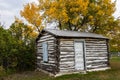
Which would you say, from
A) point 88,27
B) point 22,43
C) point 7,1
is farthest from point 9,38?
point 88,27

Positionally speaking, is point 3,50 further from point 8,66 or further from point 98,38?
point 98,38

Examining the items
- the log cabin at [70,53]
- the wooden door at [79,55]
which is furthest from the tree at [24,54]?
the wooden door at [79,55]

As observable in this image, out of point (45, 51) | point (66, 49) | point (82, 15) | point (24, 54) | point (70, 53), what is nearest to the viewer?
point (66, 49)

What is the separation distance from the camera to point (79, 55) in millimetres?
15781

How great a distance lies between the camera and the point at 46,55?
1638 cm

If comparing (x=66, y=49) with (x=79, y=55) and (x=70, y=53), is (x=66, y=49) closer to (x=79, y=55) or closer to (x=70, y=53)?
(x=70, y=53)

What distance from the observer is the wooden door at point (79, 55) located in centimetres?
1559

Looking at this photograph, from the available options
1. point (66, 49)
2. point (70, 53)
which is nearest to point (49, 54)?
point (66, 49)

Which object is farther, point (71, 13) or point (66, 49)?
point (71, 13)

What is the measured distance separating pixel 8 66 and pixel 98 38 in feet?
27.3

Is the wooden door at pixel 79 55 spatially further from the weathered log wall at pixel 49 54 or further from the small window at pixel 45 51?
the small window at pixel 45 51

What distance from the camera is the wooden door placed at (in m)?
15.6

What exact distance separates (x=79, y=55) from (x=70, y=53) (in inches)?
34.8

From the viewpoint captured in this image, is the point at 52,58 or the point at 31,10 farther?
the point at 31,10
